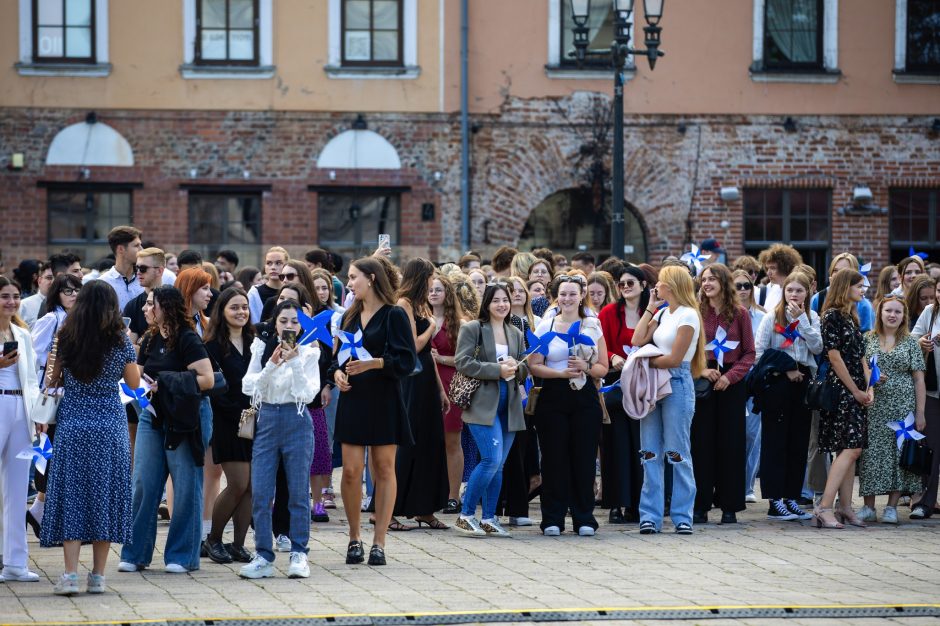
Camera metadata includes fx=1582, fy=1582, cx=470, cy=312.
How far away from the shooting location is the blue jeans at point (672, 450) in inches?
459

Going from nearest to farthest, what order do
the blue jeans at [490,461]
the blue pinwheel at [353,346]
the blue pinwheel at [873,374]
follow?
the blue pinwheel at [353,346] → the blue jeans at [490,461] → the blue pinwheel at [873,374]

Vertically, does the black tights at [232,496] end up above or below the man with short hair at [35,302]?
below

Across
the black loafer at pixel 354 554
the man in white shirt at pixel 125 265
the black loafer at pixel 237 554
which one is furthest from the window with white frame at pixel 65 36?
the black loafer at pixel 354 554

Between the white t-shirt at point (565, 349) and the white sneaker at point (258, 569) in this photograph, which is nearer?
the white sneaker at point (258, 569)

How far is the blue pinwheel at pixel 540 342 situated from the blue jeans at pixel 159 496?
2929 mm

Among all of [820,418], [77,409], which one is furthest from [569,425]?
[77,409]

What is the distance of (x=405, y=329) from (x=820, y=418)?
4.09 m

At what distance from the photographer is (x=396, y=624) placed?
26.6 ft

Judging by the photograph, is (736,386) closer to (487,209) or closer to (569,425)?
(569,425)

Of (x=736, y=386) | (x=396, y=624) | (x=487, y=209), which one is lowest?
(x=396, y=624)

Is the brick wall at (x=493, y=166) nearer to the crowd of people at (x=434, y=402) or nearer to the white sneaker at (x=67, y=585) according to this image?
the crowd of people at (x=434, y=402)

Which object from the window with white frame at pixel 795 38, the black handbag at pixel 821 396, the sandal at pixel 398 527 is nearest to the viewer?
the sandal at pixel 398 527

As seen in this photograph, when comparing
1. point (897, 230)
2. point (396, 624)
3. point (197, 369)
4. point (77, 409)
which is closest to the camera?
point (396, 624)

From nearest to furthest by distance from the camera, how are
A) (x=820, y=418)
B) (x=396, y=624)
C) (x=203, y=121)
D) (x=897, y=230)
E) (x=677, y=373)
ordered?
(x=396, y=624) < (x=677, y=373) < (x=820, y=418) < (x=203, y=121) < (x=897, y=230)
